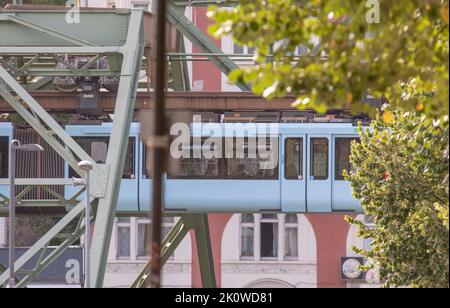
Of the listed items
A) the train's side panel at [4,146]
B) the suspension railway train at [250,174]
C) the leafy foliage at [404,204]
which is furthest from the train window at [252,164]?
the leafy foliage at [404,204]

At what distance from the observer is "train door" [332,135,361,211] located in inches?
1689

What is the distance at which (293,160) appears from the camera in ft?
141

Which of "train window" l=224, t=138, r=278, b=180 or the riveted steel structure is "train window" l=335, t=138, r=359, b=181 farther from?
the riveted steel structure

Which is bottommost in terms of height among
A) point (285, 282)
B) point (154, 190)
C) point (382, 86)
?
point (285, 282)

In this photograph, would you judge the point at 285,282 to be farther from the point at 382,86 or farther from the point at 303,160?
the point at 382,86

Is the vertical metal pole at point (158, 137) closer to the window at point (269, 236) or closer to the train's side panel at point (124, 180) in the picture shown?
the train's side panel at point (124, 180)

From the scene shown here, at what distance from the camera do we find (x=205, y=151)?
141 feet

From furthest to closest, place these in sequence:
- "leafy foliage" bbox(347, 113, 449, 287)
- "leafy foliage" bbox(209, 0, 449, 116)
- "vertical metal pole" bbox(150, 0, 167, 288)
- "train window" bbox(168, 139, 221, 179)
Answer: "train window" bbox(168, 139, 221, 179), "leafy foliage" bbox(347, 113, 449, 287), "leafy foliage" bbox(209, 0, 449, 116), "vertical metal pole" bbox(150, 0, 167, 288)

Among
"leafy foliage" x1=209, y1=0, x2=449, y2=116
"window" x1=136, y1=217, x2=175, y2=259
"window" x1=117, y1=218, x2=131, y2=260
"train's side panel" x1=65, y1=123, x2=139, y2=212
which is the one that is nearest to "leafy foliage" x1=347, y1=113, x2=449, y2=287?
"leafy foliage" x1=209, y1=0, x2=449, y2=116

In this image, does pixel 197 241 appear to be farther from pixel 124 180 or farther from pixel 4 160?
pixel 4 160

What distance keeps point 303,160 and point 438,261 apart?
1579cm

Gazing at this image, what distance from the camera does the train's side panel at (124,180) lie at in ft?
138

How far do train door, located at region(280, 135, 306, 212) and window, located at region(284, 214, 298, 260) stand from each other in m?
26.1

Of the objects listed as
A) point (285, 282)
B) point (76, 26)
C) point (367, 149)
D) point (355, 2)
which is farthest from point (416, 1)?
point (285, 282)
